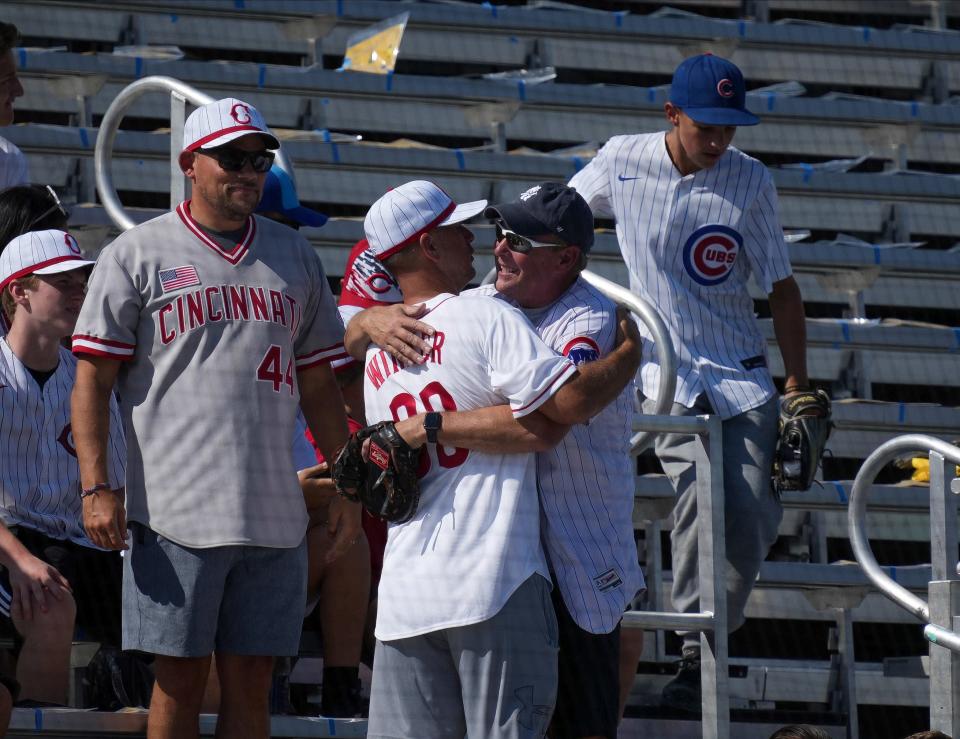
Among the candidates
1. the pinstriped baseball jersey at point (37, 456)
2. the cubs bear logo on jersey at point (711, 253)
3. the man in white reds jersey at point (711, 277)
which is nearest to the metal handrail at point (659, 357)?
the man in white reds jersey at point (711, 277)

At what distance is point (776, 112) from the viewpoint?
6219 mm

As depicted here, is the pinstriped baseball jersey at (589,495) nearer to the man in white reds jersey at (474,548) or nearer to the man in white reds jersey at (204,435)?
the man in white reds jersey at (474,548)

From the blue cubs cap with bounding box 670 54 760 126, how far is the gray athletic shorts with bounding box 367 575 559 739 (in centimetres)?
155

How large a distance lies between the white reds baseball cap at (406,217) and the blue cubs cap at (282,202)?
832mm

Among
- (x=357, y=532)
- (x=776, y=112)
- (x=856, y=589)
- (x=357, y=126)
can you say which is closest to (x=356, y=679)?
(x=357, y=532)

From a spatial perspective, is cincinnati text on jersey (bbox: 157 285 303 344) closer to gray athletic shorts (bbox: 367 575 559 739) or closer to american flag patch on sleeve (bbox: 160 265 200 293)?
american flag patch on sleeve (bbox: 160 265 200 293)

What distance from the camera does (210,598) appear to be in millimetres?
2598

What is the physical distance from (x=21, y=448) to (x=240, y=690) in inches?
26.0

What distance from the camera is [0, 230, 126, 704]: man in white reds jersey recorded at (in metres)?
2.95

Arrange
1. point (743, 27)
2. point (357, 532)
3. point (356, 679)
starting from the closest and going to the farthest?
point (357, 532) → point (356, 679) → point (743, 27)

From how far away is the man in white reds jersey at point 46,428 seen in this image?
2947 millimetres

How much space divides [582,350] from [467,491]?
0.96 ft

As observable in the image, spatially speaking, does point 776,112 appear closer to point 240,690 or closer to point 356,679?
point 356,679

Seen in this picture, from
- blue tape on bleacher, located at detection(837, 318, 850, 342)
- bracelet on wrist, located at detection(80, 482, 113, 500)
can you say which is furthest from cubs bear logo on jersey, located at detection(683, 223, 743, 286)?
blue tape on bleacher, located at detection(837, 318, 850, 342)
